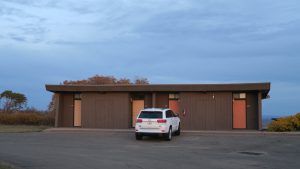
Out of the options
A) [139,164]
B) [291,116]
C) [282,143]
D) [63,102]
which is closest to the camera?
[139,164]

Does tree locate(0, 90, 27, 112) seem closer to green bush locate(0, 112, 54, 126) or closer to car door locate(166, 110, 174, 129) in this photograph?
green bush locate(0, 112, 54, 126)

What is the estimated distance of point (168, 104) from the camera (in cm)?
3688

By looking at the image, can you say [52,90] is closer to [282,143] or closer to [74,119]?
[74,119]

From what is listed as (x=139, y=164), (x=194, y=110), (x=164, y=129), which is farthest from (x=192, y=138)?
(x=139, y=164)

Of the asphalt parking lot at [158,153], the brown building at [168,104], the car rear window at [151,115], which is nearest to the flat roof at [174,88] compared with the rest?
the brown building at [168,104]

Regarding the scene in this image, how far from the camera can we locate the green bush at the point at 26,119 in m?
42.1

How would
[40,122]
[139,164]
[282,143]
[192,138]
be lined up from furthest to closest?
1. [40,122]
2. [192,138]
3. [282,143]
4. [139,164]

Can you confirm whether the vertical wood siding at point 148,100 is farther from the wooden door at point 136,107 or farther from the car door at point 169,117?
the car door at point 169,117

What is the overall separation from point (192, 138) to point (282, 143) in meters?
5.42

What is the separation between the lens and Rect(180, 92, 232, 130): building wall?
3497 centimetres

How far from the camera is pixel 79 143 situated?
2462 centimetres

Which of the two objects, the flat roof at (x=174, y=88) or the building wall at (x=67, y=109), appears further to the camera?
the building wall at (x=67, y=109)

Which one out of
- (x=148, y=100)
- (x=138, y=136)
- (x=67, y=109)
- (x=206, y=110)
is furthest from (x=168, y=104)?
(x=138, y=136)

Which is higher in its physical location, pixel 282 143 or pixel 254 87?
pixel 254 87
